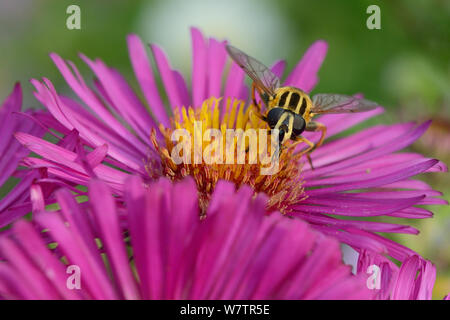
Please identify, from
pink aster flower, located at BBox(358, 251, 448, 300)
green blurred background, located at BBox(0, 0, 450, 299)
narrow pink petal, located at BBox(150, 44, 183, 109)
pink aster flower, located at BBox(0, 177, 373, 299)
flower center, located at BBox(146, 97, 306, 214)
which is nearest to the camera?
pink aster flower, located at BBox(0, 177, 373, 299)

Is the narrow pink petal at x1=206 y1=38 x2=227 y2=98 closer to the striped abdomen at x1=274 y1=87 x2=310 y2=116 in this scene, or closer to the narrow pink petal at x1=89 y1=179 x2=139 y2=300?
the striped abdomen at x1=274 y1=87 x2=310 y2=116

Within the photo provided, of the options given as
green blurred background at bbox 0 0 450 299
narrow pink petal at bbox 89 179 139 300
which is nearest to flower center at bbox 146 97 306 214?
narrow pink petal at bbox 89 179 139 300

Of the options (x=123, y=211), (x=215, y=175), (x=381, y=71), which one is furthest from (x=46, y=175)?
(x=381, y=71)

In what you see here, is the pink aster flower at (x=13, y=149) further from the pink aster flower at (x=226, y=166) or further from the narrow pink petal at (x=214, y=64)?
the narrow pink petal at (x=214, y=64)

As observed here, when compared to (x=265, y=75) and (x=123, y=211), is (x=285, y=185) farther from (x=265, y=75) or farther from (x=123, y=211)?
(x=123, y=211)

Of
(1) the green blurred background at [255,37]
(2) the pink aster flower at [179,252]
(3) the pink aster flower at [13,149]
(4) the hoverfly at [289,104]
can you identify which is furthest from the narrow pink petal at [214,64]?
(2) the pink aster flower at [179,252]

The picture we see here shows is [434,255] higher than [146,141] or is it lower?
lower
